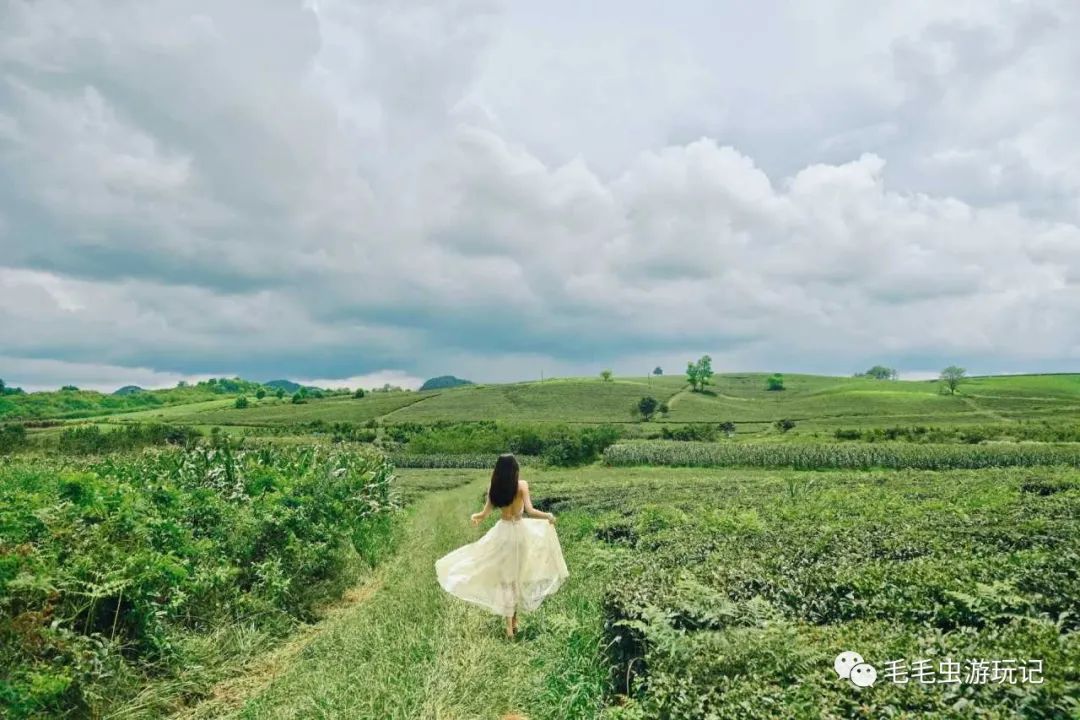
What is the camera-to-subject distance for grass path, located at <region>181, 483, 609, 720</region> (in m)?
7.39

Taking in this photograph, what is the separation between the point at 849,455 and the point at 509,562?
54830mm

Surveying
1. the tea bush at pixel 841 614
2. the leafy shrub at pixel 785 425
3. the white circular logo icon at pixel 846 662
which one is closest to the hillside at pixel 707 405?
the leafy shrub at pixel 785 425

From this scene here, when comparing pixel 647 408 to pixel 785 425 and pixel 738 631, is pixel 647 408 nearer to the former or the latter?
pixel 785 425

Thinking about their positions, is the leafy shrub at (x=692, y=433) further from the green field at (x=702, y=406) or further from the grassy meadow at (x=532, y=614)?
the grassy meadow at (x=532, y=614)

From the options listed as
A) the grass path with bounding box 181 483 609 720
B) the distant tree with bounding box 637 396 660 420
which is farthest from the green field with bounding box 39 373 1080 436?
the grass path with bounding box 181 483 609 720

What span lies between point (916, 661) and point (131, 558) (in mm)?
9370

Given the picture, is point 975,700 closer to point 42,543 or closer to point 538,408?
point 42,543

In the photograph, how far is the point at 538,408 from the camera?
125750 mm

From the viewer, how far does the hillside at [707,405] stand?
102m

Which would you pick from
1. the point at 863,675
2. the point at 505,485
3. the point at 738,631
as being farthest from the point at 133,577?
the point at 863,675

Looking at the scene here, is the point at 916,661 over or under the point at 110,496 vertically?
under

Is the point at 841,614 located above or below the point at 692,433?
above

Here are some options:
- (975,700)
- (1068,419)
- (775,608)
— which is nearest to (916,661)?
(975,700)

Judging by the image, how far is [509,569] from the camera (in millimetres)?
10234
